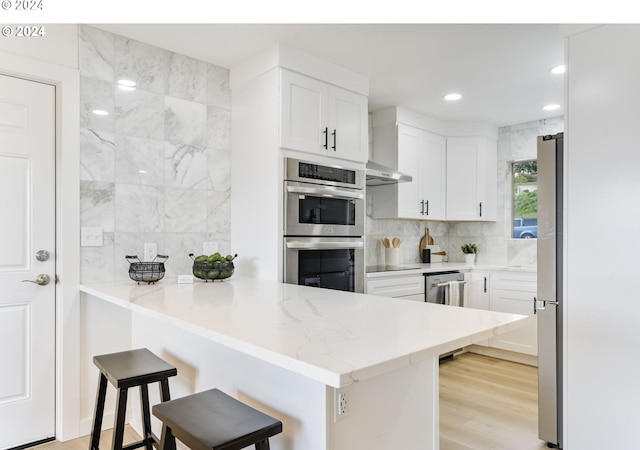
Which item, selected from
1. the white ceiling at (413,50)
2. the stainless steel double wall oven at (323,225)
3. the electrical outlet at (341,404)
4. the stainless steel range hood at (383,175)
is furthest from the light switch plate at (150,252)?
the electrical outlet at (341,404)

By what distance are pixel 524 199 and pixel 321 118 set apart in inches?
116

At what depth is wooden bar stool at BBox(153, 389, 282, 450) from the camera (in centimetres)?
117

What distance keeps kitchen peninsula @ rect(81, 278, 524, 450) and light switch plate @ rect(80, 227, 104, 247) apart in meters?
0.67

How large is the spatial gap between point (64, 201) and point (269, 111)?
53.4 inches

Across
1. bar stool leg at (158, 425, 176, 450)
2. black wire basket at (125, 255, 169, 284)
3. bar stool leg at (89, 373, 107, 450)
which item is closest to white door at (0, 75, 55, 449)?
black wire basket at (125, 255, 169, 284)

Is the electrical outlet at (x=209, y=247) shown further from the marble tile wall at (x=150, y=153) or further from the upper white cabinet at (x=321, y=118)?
the upper white cabinet at (x=321, y=118)

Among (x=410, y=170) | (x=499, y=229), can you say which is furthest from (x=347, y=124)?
(x=499, y=229)

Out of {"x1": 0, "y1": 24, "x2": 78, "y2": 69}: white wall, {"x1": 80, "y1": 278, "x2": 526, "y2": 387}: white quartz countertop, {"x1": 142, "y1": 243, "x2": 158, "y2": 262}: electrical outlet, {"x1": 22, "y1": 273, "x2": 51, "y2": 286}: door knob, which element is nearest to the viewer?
{"x1": 80, "y1": 278, "x2": 526, "y2": 387}: white quartz countertop

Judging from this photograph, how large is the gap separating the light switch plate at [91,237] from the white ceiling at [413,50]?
1.21 m

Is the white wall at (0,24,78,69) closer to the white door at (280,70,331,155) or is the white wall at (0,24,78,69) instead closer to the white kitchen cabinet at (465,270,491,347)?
the white door at (280,70,331,155)

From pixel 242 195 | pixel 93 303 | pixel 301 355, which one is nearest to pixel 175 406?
pixel 301 355

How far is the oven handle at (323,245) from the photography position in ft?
9.28

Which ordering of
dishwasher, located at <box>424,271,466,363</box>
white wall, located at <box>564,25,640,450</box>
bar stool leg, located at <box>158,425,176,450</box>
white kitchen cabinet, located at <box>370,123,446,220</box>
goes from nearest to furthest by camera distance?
1. bar stool leg, located at <box>158,425,176,450</box>
2. white wall, located at <box>564,25,640,450</box>
3. dishwasher, located at <box>424,271,466,363</box>
4. white kitchen cabinet, located at <box>370,123,446,220</box>

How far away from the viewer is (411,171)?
4223 mm
